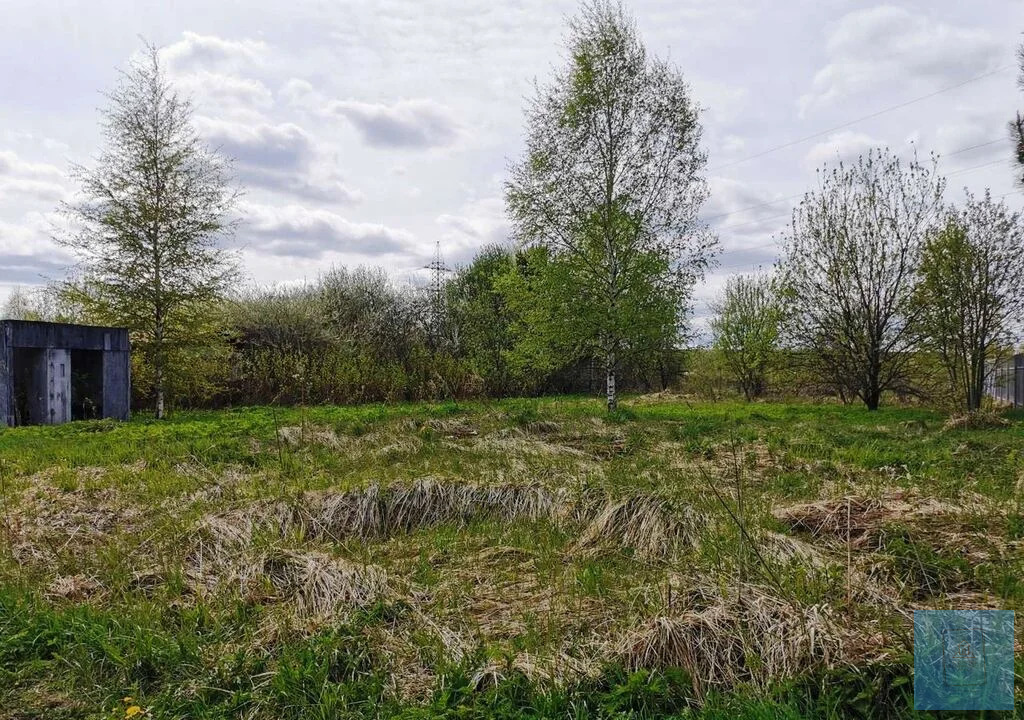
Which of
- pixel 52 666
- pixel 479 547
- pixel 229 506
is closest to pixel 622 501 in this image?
pixel 479 547

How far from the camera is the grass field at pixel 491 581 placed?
271 cm

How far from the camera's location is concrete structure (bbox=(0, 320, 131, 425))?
42.5ft

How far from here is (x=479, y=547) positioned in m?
4.75

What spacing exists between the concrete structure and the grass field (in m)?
7.39

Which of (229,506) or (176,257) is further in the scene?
(176,257)

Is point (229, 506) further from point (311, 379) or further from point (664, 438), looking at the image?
point (311, 379)

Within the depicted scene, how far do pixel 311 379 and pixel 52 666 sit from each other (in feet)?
52.3

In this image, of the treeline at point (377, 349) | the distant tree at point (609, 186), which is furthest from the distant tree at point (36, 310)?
the distant tree at point (609, 186)

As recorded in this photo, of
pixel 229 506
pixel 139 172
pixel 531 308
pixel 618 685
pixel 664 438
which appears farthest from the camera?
pixel 531 308

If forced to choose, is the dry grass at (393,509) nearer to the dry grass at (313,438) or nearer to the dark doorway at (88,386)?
the dry grass at (313,438)

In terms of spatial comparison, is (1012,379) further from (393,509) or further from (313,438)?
(393,509)

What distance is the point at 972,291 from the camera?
15.1 metres

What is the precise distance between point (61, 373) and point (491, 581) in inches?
555

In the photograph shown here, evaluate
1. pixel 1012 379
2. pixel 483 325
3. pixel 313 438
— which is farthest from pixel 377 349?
pixel 1012 379
